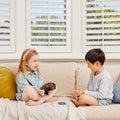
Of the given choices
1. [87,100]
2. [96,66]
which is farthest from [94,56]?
[87,100]

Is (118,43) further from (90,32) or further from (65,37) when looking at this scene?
(65,37)

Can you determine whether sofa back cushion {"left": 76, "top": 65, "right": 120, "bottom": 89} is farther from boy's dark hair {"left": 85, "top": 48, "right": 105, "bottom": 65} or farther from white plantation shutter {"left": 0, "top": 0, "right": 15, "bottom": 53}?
white plantation shutter {"left": 0, "top": 0, "right": 15, "bottom": 53}

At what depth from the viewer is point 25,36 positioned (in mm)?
3057

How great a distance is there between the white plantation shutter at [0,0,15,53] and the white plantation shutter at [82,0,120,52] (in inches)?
36.8

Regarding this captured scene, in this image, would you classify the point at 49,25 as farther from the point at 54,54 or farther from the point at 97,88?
the point at 97,88

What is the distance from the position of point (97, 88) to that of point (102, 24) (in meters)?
1.10

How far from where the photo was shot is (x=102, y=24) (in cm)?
306

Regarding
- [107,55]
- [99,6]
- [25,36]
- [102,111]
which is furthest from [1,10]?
[102,111]

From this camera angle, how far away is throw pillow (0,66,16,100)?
93.7 inches

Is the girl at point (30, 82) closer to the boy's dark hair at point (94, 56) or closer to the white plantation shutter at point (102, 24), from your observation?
the boy's dark hair at point (94, 56)

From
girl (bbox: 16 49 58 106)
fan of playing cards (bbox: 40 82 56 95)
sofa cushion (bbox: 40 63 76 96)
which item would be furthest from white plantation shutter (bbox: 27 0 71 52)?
fan of playing cards (bbox: 40 82 56 95)

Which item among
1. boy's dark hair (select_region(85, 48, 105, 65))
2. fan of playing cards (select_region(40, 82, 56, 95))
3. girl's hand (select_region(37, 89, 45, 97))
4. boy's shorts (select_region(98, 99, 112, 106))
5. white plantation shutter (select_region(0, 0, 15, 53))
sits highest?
white plantation shutter (select_region(0, 0, 15, 53))

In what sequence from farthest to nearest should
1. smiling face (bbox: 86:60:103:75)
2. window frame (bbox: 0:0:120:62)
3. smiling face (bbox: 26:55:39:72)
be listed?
window frame (bbox: 0:0:120:62) → smiling face (bbox: 26:55:39:72) → smiling face (bbox: 86:60:103:75)

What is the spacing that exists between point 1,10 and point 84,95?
1613 mm
